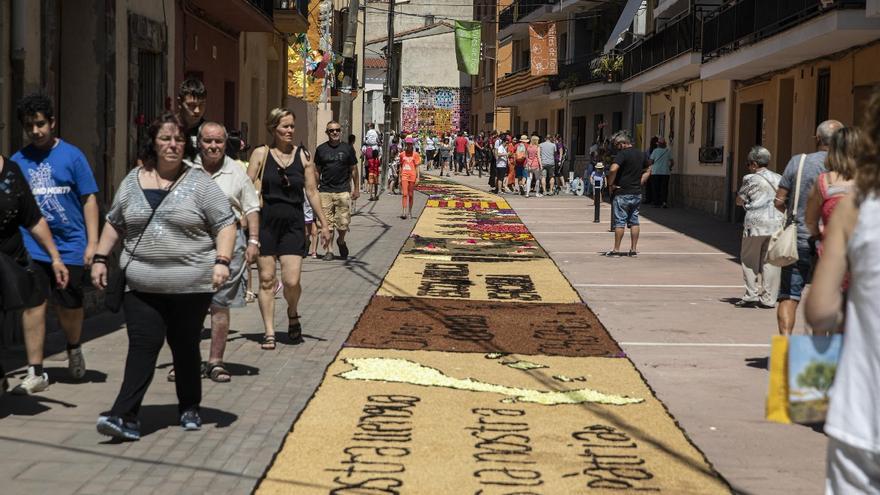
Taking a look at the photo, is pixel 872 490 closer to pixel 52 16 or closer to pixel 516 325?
pixel 516 325

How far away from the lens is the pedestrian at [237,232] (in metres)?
8.15

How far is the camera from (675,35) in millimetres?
31688

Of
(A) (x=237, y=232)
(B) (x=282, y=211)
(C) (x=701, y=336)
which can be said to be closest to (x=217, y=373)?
(A) (x=237, y=232)

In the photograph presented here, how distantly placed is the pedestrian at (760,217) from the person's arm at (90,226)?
21.6 feet

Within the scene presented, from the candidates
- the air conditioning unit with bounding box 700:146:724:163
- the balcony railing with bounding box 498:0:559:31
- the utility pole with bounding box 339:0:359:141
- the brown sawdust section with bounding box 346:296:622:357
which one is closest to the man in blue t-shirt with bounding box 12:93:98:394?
the brown sawdust section with bounding box 346:296:622:357

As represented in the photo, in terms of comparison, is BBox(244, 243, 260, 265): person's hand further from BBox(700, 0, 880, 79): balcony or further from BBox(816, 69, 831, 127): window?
BBox(816, 69, 831, 127): window

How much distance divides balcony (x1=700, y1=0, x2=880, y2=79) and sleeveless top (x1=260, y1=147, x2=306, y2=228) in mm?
10031

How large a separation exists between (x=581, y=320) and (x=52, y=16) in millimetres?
5261

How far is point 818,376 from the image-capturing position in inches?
137

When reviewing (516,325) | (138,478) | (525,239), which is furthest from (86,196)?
(525,239)

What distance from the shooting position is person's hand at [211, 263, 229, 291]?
665 centimetres

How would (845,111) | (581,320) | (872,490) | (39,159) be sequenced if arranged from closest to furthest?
(872,490), (39,159), (581,320), (845,111)

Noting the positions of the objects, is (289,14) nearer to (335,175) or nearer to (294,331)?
(335,175)

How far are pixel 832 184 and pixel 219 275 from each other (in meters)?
3.37
